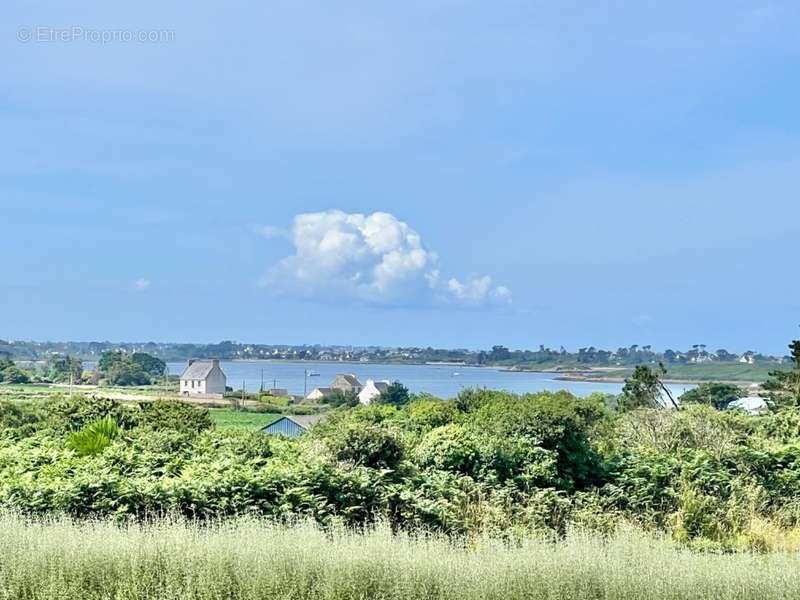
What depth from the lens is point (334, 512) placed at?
24.6 ft

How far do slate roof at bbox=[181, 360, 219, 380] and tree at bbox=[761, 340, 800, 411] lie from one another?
39.8m

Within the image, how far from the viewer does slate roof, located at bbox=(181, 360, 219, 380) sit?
59.4 meters

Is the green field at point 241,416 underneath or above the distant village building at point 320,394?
underneath

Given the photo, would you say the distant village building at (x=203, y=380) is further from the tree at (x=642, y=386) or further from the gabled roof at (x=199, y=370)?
the tree at (x=642, y=386)

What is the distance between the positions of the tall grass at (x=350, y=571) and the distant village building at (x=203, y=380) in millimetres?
55063

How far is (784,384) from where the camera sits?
92.5ft

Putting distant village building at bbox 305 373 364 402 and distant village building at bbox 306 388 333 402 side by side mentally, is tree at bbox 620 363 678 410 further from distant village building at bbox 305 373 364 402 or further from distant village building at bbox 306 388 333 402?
distant village building at bbox 306 388 333 402

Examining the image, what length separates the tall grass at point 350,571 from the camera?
4.30 meters

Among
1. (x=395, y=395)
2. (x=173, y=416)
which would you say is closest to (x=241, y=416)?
(x=395, y=395)

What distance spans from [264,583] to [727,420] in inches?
461

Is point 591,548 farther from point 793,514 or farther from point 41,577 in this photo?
point 793,514

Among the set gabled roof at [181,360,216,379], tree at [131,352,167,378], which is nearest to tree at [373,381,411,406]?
gabled roof at [181,360,216,379]

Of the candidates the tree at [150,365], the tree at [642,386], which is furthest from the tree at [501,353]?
the tree at [642,386]

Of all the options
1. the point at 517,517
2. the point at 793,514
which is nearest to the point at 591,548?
the point at 517,517
